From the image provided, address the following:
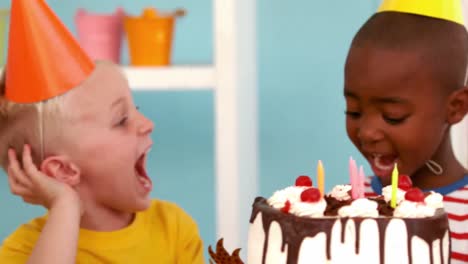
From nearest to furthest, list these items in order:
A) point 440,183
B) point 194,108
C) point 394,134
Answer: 1. point 394,134
2. point 440,183
3. point 194,108

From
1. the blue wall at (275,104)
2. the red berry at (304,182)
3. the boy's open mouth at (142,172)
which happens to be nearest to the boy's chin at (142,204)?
the boy's open mouth at (142,172)

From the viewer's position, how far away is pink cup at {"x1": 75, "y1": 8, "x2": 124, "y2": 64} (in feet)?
7.42

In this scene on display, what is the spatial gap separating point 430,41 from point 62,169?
67 centimetres

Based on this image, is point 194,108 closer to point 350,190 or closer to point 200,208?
point 200,208

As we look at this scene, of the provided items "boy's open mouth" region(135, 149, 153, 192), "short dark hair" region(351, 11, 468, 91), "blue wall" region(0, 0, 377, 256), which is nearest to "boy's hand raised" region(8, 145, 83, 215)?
"boy's open mouth" region(135, 149, 153, 192)

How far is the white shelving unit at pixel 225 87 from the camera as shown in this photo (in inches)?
85.3

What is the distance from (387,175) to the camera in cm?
167

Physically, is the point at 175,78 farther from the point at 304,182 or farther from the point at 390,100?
the point at 304,182

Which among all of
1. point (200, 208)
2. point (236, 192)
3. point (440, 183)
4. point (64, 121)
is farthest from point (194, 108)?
point (64, 121)

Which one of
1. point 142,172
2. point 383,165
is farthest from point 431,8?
point 142,172

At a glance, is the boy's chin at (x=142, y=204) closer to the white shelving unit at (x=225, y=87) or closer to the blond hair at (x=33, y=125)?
the blond hair at (x=33, y=125)

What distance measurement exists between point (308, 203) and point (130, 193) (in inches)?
16.8

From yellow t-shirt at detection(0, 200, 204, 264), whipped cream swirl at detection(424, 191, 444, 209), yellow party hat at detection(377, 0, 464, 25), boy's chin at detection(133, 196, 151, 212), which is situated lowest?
yellow t-shirt at detection(0, 200, 204, 264)

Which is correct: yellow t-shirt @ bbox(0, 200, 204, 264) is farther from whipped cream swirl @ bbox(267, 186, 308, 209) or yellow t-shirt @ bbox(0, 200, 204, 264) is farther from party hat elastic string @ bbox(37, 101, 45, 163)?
whipped cream swirl @ bbox(267, 186, 308, 209)
